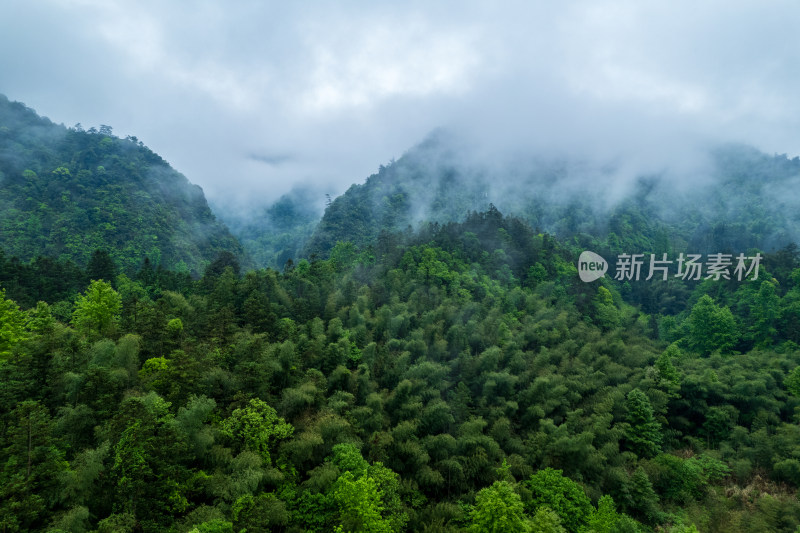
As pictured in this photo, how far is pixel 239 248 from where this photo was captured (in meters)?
77.8

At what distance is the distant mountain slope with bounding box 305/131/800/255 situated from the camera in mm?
69125

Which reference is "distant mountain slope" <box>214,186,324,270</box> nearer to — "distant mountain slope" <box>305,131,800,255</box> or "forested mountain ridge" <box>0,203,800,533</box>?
"distant mountain slope" <box>305,131,800,255</box>

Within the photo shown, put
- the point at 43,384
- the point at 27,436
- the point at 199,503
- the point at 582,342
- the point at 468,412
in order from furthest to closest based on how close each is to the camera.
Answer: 1. the point at 582,342
2. the point at 468,412
3. the point at 43,384
4. the point at 199,503
5. the point at 27,436

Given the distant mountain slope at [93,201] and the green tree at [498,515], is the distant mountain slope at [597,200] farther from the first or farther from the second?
the green tree at [498,515]

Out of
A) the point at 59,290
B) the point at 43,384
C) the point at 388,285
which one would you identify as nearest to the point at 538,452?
the point at 388,285

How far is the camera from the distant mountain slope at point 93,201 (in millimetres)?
52469

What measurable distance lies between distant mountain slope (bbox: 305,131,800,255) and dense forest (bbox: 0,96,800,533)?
19.7 metres

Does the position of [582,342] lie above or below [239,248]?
below

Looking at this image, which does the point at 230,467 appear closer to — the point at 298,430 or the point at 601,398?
the point at 298,430

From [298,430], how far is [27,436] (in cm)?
999

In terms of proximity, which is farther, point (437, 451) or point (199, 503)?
point (437, 451)

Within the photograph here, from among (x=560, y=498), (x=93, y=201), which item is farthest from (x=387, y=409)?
(x=93, y=201)

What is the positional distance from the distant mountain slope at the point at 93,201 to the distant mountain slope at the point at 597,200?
24.5m

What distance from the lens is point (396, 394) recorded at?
24484 millimetres
